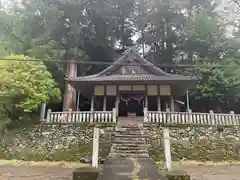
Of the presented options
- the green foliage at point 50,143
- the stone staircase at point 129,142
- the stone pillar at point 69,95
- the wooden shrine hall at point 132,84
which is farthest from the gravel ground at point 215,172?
the stone pillar at point 69,95

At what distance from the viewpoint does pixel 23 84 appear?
1082 centimetres

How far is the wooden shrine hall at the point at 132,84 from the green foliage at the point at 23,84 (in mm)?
2406

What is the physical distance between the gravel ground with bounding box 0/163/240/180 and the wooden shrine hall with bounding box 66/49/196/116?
5463 mm

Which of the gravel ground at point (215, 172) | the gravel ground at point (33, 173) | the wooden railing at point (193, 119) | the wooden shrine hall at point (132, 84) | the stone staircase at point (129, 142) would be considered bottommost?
the gravel ground at point (33, 173)

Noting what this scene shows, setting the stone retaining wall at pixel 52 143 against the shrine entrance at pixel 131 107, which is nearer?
the stone retaining wall at pixel 52 143

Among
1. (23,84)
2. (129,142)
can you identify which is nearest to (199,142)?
(129,142)

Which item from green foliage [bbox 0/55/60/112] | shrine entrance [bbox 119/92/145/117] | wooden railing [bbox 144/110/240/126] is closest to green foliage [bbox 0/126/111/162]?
green foliage [bbox 0/55/60/112]

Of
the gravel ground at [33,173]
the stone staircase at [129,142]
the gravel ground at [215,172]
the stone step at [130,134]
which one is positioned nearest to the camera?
the gravel ground at [33,173]

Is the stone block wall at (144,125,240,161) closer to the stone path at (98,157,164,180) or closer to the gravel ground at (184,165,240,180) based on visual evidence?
the gravel ground at (184,165,240,180)

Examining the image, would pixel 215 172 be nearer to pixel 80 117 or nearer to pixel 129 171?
pixel 129 171

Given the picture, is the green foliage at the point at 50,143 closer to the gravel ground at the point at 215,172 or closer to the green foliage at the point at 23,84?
the green foliage at the point at 23,84

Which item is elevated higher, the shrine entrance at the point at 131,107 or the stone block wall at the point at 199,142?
the shrine entrance at the point at 131,107

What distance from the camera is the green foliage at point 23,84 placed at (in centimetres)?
1070

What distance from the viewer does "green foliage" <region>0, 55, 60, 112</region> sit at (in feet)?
35.1
